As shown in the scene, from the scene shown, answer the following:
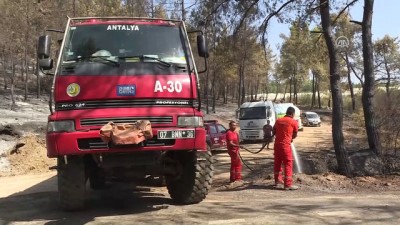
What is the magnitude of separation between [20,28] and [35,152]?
2071 centimetres

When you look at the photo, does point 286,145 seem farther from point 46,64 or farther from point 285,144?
point 46,64

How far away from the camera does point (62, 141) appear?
23.6ft

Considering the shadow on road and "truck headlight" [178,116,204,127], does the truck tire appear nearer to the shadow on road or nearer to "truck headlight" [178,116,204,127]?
the shadow on road

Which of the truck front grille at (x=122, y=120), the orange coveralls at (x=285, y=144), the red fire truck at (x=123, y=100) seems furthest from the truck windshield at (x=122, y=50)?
the orange coveralls at (x=285, y=144)

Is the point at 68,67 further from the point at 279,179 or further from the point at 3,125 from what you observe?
the point at 3,125

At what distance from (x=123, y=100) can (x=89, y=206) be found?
2545 millimetres

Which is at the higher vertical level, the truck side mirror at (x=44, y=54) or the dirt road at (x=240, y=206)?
the truck side mirror at (x=44, y=54)

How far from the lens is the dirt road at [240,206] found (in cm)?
745

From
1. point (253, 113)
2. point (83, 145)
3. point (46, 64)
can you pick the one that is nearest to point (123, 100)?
point (83, 145)

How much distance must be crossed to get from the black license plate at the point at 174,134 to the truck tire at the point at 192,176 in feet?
2.34

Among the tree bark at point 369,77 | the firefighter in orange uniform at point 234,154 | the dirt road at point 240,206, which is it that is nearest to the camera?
the dirt road at point 240,206

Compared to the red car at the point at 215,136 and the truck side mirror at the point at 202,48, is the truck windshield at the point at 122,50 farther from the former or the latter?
the red car at the point at 215,136

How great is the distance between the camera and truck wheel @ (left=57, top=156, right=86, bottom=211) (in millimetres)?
7758

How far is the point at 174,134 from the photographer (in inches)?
294
